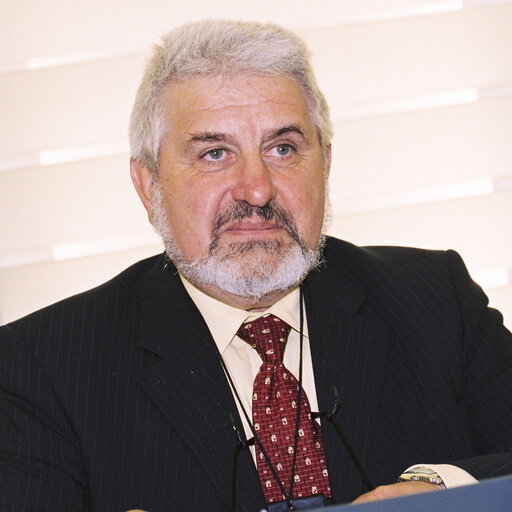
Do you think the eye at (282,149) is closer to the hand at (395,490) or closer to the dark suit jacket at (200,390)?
the dark suit jacket at (200,390)

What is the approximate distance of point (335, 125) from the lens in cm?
287

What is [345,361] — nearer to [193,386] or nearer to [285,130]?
[193,386]

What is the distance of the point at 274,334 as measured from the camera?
214cm

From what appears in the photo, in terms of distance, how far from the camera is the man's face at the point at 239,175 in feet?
6.78

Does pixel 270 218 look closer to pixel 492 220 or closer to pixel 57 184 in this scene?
pixel 57 184

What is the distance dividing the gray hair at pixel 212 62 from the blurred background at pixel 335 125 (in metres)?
0.55

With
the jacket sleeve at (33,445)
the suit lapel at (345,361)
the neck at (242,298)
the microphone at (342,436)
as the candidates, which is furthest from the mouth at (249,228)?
the jacket sleeve at (33,445)

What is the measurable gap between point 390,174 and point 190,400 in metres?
1.25

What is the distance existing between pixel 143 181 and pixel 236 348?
1.72 feet

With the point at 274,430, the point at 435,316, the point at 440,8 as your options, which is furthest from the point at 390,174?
the point at 274,430

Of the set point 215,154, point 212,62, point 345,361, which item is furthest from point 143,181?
point 345,361

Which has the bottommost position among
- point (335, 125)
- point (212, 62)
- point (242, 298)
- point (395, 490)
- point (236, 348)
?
point (395, 490)

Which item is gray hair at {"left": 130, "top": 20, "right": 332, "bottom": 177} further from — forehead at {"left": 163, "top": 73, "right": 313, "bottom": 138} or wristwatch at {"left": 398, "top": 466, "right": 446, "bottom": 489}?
wristwatch at {"left": 398, "top": 466, "right": 446, "bottom": 489}

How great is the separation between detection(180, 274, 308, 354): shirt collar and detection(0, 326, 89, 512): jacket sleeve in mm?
420
